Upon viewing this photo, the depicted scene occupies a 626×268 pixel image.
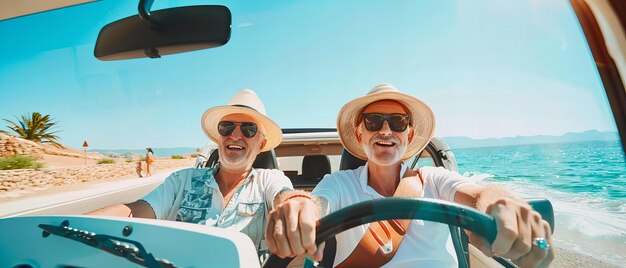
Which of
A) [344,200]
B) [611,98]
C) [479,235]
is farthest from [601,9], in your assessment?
[344,200]

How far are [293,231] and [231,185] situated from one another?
1.67m

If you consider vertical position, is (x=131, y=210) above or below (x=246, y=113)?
below

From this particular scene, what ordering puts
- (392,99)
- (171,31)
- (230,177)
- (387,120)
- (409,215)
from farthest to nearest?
(230,177) < (392,99) < (387,120) < (171,31) < (409,215)

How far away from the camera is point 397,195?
1.79m

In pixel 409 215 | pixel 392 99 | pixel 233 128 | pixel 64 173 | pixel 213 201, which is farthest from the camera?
pixel 64 173

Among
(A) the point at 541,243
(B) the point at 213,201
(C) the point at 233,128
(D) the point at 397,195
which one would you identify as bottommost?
(B) the point at 213,201

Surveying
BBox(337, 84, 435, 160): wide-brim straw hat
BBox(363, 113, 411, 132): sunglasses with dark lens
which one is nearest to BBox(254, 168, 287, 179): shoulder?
BBox(337, 84, 435, 160): wide-brim straw hat

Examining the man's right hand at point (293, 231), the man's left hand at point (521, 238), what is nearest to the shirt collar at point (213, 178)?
the man's right hand at point (293, 231)

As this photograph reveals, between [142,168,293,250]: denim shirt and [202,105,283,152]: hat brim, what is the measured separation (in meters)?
0.42

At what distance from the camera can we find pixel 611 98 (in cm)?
82

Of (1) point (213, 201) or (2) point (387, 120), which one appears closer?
(2) point (387, 120)

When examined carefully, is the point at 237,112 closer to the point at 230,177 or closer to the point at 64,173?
the point at 230,177

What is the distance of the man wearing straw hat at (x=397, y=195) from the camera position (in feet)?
2.62

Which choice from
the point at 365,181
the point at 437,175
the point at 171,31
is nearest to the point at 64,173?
the point at 365,181
